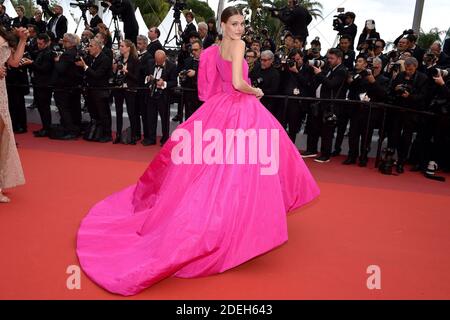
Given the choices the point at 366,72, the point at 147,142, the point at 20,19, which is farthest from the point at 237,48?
the point at 20,19

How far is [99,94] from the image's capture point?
23.8ft

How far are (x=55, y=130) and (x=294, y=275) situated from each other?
18.9 ft

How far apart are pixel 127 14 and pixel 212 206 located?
781 cm

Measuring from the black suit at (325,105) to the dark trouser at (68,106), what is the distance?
4001 mm

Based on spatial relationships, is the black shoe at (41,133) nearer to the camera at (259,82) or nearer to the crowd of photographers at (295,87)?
the crowd of photographers at (295,87)

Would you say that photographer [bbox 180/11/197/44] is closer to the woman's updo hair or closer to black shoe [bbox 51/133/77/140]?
black shoe [bbox 51/133/77/140]

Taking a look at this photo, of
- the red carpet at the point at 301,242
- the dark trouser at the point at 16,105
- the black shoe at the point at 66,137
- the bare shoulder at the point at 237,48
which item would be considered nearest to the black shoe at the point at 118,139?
the black shoe at the point at 66,137

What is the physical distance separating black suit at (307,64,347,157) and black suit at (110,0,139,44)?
4.78m

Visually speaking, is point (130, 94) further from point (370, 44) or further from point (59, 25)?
point (370, 44)

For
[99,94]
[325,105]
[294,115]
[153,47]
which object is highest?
[153,47]

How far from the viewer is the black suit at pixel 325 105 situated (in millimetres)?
6305

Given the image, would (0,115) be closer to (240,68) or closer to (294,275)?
(240,68)

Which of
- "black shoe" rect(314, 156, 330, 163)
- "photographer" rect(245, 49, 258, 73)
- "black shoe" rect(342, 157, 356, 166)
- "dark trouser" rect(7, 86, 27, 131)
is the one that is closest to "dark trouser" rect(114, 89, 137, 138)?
"dark trouser" rect(7, 86, 27, 131)

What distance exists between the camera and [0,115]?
3.88 m
